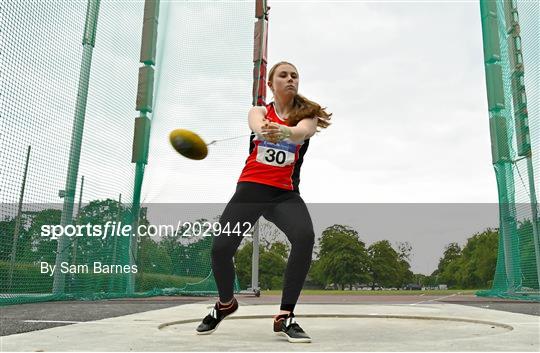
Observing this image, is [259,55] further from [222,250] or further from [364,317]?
[222,250]

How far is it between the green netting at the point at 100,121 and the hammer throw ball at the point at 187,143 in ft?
10.8

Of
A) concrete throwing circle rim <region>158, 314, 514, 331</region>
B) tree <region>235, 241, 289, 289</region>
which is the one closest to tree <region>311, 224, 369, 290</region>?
tree <region>235, 241, 289, 289</region>

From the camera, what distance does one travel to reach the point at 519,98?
9.05 metres

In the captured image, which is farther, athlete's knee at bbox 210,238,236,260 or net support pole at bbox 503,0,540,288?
net support pole at bbox 503,0,540,288

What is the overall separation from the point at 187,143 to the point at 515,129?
7.82 metres

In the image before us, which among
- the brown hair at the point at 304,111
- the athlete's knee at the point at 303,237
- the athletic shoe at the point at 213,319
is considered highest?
the brown hair at the point at 304,111

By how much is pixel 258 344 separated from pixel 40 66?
531 centimetres

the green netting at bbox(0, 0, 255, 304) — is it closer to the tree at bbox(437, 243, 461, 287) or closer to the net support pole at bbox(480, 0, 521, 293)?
the net support pole at bbox(480, 0, 521, 293)

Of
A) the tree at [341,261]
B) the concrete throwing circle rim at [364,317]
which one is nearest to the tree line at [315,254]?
the tree at [341,261]

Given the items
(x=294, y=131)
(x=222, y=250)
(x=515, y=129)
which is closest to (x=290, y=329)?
(x=222, y=250)

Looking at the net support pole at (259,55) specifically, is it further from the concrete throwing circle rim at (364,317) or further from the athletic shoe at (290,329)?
the athletic shoe at (290,329)

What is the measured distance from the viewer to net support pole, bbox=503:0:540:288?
869 centimetres

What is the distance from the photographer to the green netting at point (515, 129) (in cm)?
873

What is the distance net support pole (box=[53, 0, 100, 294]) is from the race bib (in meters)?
5.17
